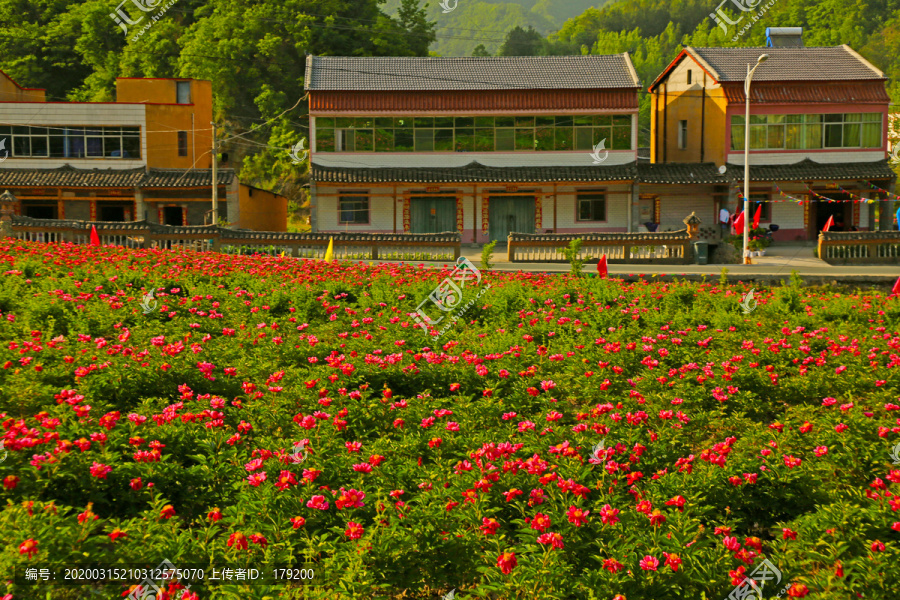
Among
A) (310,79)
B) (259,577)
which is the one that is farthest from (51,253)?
(310,79)

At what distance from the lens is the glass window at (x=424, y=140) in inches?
1510

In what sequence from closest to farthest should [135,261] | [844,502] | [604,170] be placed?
1. [844,502]
2. [135,261]
3. [604,170]

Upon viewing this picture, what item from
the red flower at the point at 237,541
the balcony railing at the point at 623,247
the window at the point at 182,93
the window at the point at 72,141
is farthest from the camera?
the window at the point at 182,93

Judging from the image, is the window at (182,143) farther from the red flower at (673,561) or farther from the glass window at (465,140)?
the red flower at (673,561)

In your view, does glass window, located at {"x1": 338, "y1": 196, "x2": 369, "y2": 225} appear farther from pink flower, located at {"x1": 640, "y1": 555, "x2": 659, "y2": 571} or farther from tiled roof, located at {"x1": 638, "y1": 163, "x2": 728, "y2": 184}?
pink flower, located at {"x1": 640, "y1": 555, "x2": 659, "y2": 571}

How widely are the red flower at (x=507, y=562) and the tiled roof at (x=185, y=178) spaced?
3597 cm

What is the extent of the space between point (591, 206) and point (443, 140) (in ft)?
24.9

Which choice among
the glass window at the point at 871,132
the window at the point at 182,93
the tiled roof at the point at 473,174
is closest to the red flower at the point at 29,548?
the tiled roof at the point at 473,174

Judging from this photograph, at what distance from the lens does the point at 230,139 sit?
55.9m

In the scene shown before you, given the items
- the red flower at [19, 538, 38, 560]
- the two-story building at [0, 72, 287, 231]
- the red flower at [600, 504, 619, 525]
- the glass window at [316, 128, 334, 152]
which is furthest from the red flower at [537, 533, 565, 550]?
the two-story building at [0, 72, 287, 231]

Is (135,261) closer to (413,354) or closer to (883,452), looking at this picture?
(413,354)

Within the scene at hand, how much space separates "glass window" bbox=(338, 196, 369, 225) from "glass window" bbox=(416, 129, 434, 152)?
346 centimetres

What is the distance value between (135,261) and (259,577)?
35.5 feet

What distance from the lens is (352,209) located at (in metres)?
38.2
